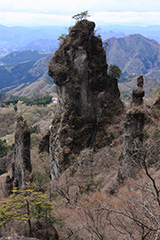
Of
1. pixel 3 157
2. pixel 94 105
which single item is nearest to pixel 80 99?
pixel 94 105

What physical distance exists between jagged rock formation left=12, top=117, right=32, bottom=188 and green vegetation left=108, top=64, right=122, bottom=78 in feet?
53.8

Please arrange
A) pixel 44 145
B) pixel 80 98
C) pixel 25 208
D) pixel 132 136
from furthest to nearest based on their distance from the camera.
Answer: pixel 44 145 → pixel 80 98 → pixel 132 136 → pixel 25 208

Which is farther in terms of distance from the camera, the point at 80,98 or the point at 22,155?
the point at 80,98

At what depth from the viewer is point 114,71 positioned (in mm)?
31422

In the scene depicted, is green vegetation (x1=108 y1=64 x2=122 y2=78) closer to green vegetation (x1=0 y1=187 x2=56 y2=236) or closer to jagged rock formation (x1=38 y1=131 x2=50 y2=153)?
jagged rock formation (x1=38 y1=131 x2=50 y2=153)

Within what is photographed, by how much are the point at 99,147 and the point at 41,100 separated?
107092 mm

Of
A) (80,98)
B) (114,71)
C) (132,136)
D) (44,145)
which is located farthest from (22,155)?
(44,145)

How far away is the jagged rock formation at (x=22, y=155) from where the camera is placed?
22.6 m

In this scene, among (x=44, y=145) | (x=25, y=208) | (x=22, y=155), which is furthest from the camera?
(x=44, y=145)

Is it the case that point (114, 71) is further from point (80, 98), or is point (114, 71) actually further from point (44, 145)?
point (44, 145)

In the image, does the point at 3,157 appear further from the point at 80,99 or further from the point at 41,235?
the point at 41,235

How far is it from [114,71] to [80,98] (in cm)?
771

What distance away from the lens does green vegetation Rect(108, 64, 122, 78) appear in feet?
102

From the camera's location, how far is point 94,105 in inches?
1178
